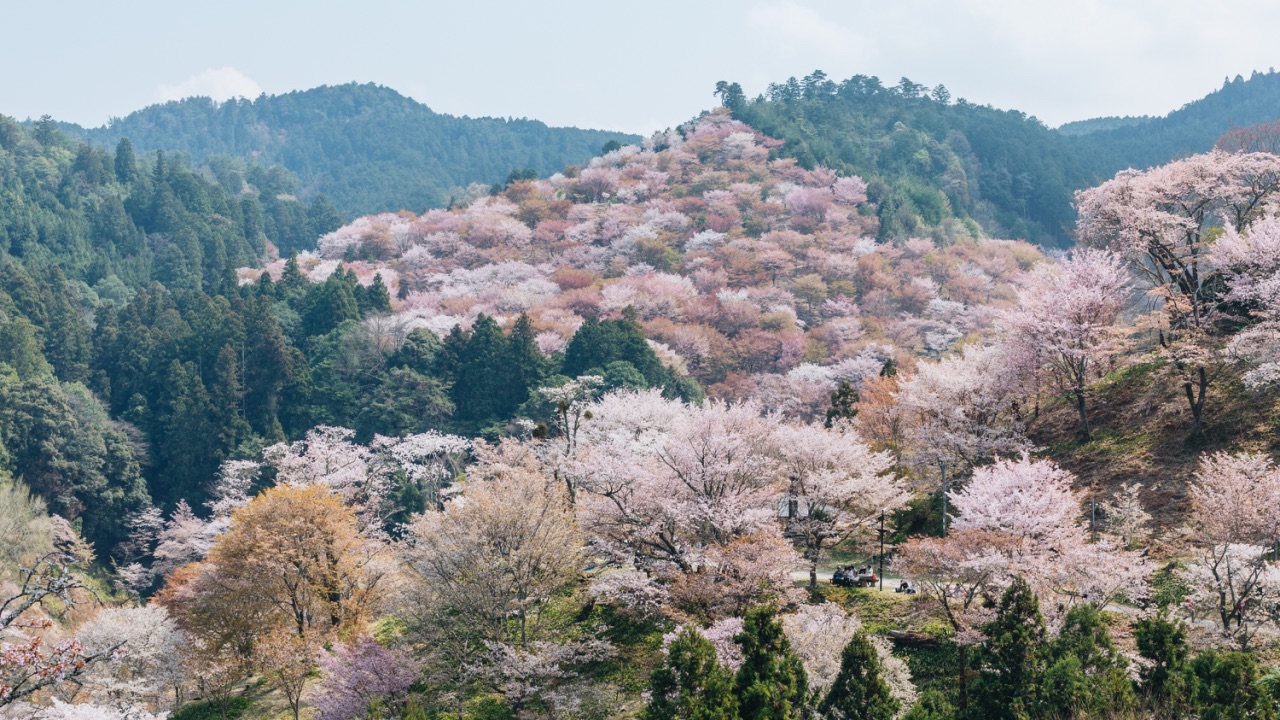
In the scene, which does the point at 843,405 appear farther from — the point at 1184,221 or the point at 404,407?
the point at 404,407

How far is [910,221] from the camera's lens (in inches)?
4397

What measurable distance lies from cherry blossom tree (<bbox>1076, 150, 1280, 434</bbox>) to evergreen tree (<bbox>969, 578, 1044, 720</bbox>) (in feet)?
49.3

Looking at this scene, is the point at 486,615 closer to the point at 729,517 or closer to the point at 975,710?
the point at 729,517

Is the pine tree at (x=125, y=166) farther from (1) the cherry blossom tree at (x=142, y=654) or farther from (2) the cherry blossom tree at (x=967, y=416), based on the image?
(2) the cherry blossom tree at (x=967, y=416)

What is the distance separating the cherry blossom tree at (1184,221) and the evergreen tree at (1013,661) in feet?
49.3

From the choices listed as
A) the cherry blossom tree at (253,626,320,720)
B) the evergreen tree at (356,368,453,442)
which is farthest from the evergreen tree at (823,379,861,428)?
the evergreen tree at (356,368,453,442)

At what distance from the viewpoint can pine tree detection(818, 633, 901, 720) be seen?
2288 cm

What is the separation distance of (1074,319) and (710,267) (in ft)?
196

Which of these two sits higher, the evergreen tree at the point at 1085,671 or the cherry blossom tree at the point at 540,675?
the evergreen tree at the point at 1085,671

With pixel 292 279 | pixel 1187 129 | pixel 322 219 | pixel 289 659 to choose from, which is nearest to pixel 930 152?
pixel 1187 129

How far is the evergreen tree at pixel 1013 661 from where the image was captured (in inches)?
900

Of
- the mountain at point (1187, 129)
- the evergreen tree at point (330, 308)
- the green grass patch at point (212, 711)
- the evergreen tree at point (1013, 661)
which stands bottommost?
the green grass patch at point (212, 711)

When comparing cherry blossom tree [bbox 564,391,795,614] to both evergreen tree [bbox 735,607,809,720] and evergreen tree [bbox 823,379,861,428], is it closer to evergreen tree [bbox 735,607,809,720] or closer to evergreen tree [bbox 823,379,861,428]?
evergreen tree [bbox 735,607,809,720]

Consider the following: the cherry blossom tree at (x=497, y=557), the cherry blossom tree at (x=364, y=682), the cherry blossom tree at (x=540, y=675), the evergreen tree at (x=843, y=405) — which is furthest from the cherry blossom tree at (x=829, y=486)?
the cherry blossom tree at (x=364, y=682)
